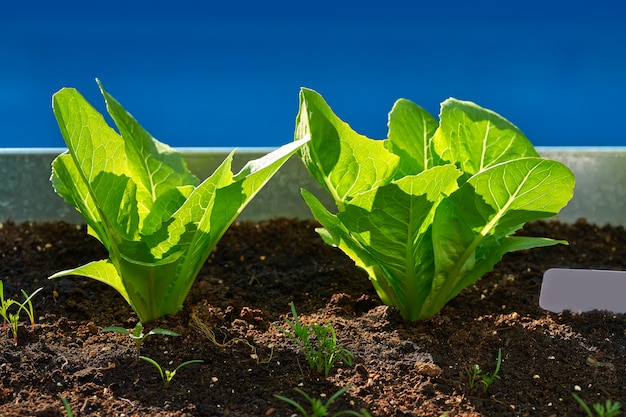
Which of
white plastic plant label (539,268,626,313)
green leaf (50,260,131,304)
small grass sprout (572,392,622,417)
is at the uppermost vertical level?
green leaf (50,260,131,304)

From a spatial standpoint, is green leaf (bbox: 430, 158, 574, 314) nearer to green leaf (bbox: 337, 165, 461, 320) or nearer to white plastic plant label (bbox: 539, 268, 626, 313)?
green leaf (bbox: 337, 165, 461, 320)

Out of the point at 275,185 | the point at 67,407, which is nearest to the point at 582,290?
the point at 275,185

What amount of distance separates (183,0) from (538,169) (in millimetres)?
1700

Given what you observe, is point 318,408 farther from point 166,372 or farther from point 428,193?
point 428,193

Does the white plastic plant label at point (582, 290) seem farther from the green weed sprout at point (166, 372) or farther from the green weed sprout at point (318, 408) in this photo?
the green weed sprout at point (166, 372)

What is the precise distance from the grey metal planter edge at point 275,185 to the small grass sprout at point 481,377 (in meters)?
0.77

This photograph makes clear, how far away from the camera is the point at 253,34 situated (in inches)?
105

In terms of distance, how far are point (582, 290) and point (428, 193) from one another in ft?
1.47

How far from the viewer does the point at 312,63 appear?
9.05 feet

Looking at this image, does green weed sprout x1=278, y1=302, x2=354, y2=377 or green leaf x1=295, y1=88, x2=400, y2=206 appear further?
green leaf x1=295, y1=88, x2=400, y2=206

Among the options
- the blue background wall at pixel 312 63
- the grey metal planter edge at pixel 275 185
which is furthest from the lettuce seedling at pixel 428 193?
the blue background wall at pixel 312 63

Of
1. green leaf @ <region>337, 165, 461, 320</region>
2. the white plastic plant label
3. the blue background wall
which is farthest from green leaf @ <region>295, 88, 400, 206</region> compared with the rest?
the blue background wall

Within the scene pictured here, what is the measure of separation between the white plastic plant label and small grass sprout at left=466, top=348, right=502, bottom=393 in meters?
0.28

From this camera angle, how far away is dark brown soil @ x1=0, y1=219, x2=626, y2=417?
112cm
